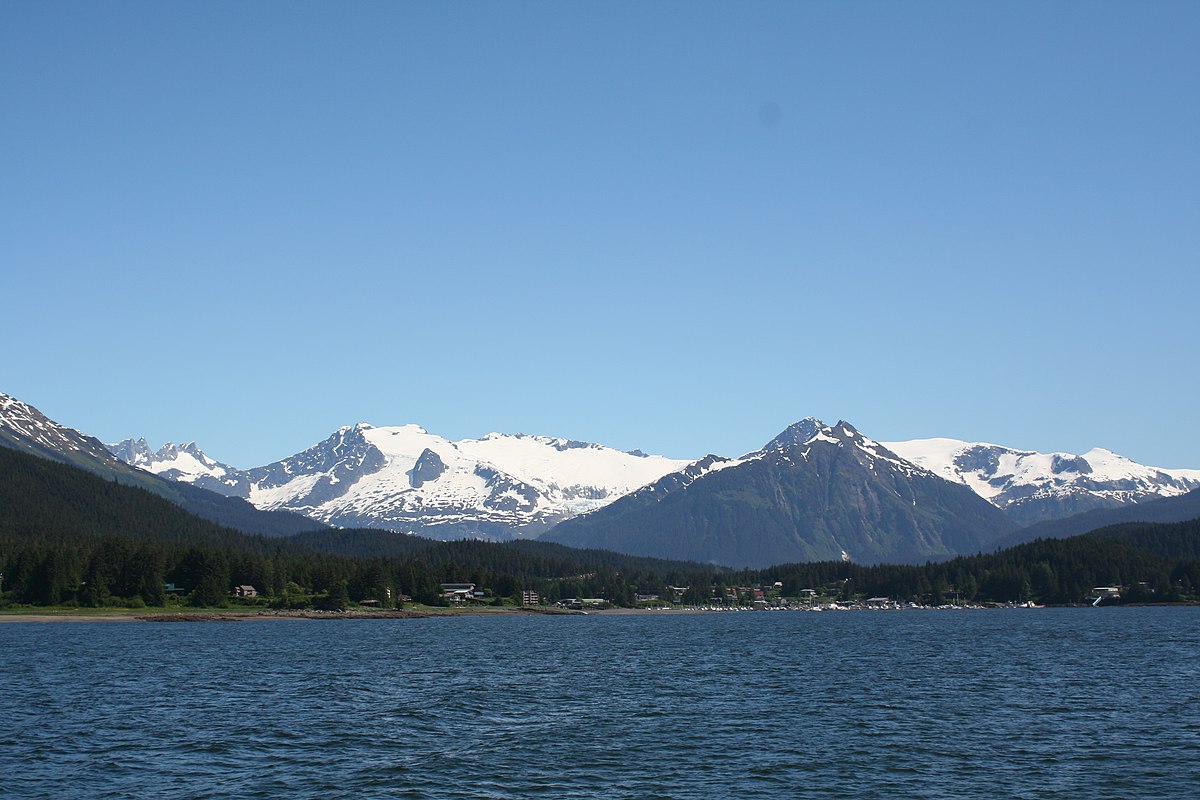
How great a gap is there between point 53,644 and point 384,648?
3639 centimetres

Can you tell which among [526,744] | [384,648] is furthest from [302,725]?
[384,648]

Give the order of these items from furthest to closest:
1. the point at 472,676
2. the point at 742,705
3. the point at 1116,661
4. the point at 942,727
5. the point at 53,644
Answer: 1. the point at 53,644
2. the point at 1116,661
3. the point at 472,676
4. the point at 742,705
5. the point at 942,727

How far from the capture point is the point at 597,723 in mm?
72750

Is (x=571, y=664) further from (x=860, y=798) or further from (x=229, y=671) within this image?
(x=860, y=798)

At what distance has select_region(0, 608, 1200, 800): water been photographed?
5397 centimetres

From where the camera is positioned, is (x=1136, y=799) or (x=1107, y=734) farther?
(x=1107, y=734)

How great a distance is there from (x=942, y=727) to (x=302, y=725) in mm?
35917

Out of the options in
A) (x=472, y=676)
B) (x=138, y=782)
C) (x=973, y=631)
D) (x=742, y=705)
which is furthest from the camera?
(x=973, y=631)

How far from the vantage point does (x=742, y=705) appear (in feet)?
269

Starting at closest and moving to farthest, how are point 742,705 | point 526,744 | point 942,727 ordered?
point 526,744 < point 942,727 < point 742,705

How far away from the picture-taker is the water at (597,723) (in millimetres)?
53969

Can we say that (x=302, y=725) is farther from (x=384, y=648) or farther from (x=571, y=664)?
(x=384, y=648)

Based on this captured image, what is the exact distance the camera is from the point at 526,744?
64.8m

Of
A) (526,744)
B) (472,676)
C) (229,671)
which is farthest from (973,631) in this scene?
(526,744)
